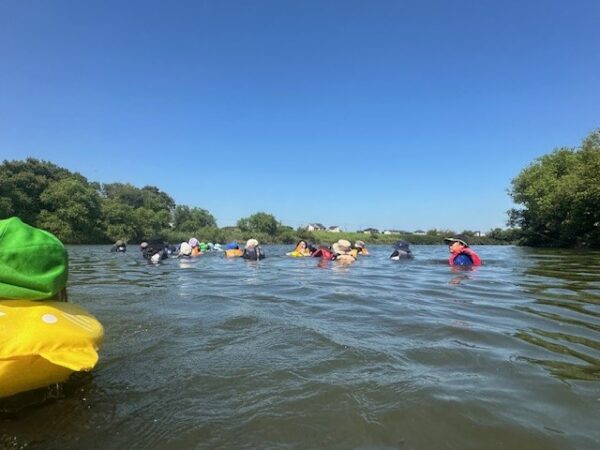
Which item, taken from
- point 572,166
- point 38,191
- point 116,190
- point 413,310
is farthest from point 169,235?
point 413,310

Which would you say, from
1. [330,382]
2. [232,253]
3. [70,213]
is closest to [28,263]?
[330,382]

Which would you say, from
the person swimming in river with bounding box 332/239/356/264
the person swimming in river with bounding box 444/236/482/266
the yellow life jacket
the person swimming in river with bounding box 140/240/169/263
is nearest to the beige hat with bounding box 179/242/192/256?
the person swimming in river with bounding box 140/240/169/263

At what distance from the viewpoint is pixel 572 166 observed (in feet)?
151

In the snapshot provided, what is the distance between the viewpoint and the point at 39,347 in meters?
2.65

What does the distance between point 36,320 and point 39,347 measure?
0.26 m

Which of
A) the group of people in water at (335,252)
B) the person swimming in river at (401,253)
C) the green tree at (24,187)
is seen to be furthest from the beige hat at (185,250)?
the green tree at (24,187)

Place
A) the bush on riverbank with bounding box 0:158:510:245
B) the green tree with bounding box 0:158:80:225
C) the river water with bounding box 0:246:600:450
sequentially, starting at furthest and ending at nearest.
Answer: the bush on riverbank with bounding box 0:158:510:245
the green tree with bounding box 0:158:80:225
the river water with bounding box 0:246:600:450

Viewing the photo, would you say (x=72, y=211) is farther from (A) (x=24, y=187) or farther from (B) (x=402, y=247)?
(B) (x=402, y=247)

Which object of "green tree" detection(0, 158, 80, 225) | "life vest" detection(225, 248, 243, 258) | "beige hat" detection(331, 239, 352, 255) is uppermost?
"green tree" detection(0, 158, 80, 225)

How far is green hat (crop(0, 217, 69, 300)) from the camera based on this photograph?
3.06 meters

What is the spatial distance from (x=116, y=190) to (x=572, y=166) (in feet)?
306

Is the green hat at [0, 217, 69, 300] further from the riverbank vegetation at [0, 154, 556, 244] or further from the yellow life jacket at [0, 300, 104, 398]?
the riverbank vegetation at [0, 154, 556, 244]

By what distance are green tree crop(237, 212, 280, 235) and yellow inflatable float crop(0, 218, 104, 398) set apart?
98.1 m

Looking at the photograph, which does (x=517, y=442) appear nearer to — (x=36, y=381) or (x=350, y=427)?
(x=350, y=427)
